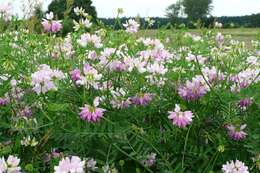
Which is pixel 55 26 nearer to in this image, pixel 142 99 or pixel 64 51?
pixel 64 51

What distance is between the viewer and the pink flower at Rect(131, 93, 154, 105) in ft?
7.84

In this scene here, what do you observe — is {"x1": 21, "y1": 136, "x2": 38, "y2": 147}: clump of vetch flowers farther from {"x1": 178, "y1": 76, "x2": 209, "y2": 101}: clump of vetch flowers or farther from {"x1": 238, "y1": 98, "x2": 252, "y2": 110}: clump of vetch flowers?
{"x1": 238, "y1": 98, "x2": 252, "y2": 110}: clump of vetch flowers

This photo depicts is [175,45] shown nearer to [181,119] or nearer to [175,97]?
[175,97]

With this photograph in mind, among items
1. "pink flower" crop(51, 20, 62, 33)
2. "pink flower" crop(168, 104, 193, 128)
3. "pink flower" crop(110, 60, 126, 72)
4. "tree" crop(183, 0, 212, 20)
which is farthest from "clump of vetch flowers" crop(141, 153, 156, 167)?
"tree" crop(183, 0, 212, 20)

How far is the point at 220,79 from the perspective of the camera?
2.73 m

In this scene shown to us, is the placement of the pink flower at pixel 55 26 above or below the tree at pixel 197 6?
above

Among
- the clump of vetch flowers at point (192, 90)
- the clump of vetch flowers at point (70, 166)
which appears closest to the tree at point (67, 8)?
the clump of vetch flowers at point (192, 90)

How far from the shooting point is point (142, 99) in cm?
239

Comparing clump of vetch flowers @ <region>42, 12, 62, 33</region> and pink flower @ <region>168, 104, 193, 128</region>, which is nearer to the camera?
pink flower @ <region>168, 104, 193, 128</region>

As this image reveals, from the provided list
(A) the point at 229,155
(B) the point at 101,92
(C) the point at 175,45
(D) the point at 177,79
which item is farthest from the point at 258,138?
(C) the point at 175,45

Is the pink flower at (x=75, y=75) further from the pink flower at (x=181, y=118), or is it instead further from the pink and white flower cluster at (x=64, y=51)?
the pink and white flower cluster at (x=64, y=51)

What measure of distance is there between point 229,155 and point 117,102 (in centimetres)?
49

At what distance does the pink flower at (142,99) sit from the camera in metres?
2.39


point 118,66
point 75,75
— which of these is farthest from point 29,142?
point 118,66
